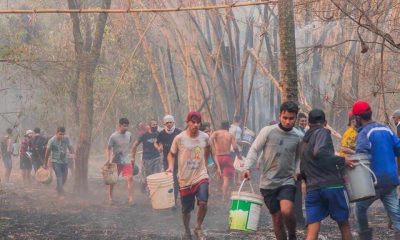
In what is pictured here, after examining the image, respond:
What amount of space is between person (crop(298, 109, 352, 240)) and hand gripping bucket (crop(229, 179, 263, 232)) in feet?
3.10

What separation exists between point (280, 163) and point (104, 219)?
5698mm

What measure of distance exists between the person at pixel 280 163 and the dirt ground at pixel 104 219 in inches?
82.0

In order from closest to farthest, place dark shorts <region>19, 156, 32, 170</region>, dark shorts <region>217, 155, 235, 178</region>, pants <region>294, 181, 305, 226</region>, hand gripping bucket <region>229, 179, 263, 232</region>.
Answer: hand gripping bucket <region>229, 179, 263, 232</region> → pants <region>294, 181, 305, 226</region> → dark shorts <region>217, 155, 235, 178</region> → dark shorts <region>19, 156, 32, 170</region>

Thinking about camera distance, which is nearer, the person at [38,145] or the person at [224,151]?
the person at [224,151]

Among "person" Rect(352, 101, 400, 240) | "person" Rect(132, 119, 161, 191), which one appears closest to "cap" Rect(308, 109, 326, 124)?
"person" Rect(352, 101, 400, 240)

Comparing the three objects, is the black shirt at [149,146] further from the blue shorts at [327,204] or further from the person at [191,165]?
the blue shorts at [327,204]

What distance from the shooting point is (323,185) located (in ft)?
21.8

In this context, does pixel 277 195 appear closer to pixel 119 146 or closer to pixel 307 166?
pixel 307 166

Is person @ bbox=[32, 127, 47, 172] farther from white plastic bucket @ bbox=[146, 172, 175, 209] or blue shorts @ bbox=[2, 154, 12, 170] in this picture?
white plastic bucket @ bbox=[146, 172, 175, 209]

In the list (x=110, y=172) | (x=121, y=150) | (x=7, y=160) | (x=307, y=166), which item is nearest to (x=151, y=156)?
(x=121, y=150)

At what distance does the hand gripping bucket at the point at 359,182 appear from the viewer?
22.5 ft

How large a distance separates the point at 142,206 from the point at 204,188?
5.09m

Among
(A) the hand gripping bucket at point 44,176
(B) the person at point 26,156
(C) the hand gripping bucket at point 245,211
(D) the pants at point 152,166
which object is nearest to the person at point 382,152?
(C) the hand gripping bucket at point 245,211

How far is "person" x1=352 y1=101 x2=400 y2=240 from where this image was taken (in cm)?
742
